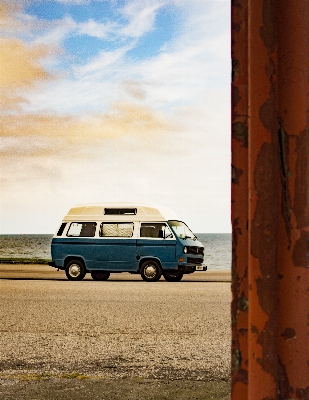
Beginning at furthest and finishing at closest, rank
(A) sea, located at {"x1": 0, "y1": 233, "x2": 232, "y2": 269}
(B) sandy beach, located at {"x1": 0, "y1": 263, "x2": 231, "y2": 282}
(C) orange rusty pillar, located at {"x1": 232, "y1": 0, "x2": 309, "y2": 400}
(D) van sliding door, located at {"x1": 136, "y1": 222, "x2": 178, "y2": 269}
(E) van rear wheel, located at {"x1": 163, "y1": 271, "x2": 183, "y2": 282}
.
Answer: (A) sea, located at {"x1": 0, "y1": 233, "x2": 232, "y2": 269}
(B) sandy beach, located at {"x1": 0, "y1": 263, "x2": 231, "y2": 282}
(E) van rear wheel, located at {"x1": 163, "y1": 271, "x2": 183, "y2": 282}
(D) van sliding door, located at {"x1": 136, "y1": 222, "x2": 178, "y2": 269}
(C) orange rusty pillar, located at {"x1": 232, "y1": 0, "x2": 309, "y2": 400}

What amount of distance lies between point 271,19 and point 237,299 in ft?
2.35

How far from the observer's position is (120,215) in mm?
15625

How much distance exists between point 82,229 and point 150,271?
2.43 meters

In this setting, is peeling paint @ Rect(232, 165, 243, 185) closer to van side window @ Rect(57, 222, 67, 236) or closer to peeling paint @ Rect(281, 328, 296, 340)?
peeling paint @ Rect(281, 328, 296, 340)

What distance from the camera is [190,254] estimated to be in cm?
1581

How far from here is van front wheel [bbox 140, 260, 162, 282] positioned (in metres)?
15.7

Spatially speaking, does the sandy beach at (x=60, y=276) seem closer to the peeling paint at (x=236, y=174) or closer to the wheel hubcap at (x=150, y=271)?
the wheel hubcap at (x=150, y=271)

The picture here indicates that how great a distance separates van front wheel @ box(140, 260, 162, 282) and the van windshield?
1.15m

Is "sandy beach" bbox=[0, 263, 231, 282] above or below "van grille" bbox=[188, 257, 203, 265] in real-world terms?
below

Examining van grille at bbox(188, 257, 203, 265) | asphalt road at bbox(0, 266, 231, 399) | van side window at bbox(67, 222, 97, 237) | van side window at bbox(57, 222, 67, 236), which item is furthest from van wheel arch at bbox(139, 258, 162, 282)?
asphalt road at bbox(0, 266, 231, 399)

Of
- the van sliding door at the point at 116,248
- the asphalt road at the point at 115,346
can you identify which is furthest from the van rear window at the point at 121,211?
the asphalt road at the point at 115,346

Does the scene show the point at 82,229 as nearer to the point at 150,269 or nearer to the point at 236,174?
the point at 150,269

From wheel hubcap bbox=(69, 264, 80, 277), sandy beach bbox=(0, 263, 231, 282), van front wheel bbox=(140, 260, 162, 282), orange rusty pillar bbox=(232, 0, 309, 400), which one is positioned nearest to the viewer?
orange rusty pillar bbox=(232, 0, 309, 400)

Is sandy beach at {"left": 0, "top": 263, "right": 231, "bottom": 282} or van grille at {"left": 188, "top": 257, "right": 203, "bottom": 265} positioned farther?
sandy beach at {"left": 0, "top": 263, "right": 231, "bottom": 282}
